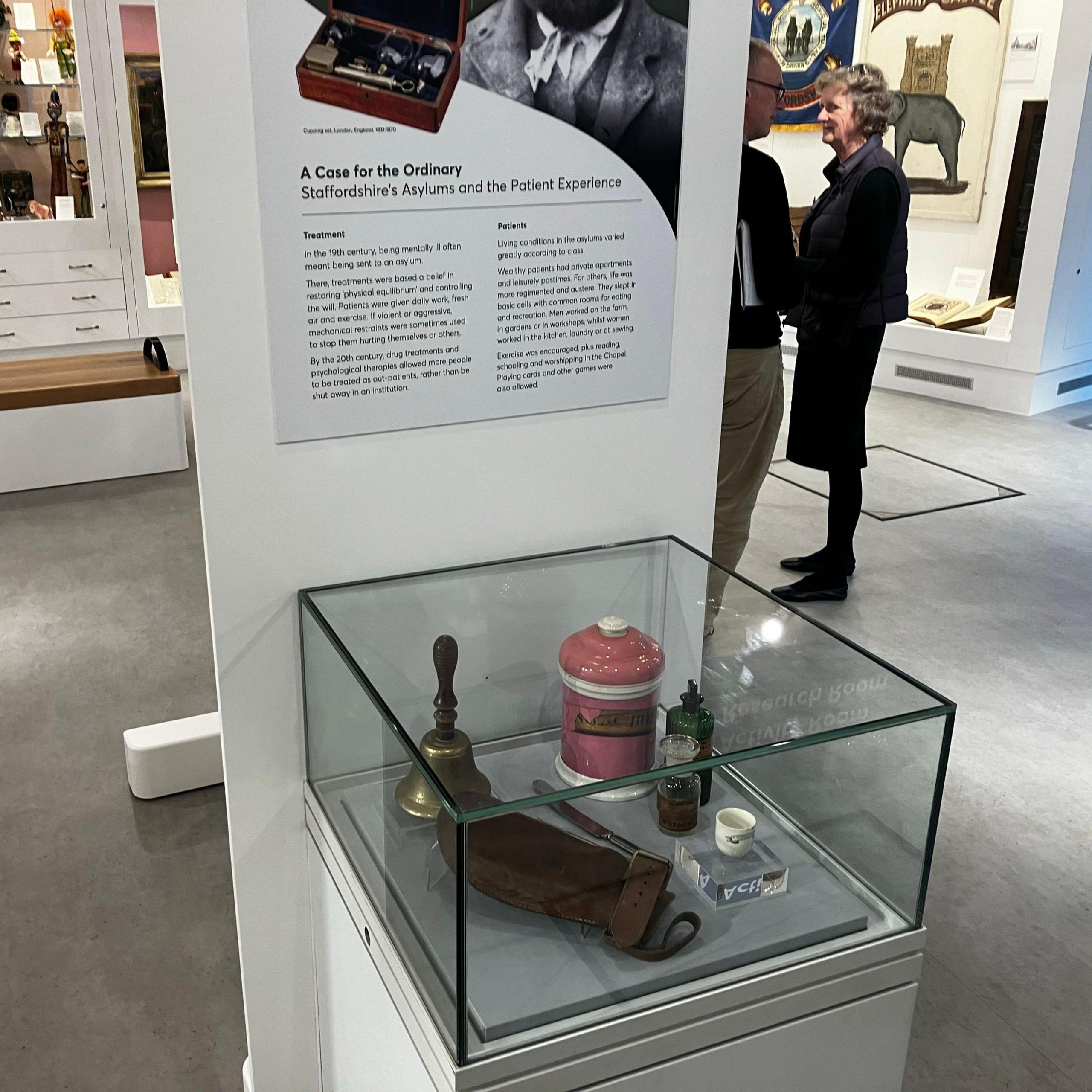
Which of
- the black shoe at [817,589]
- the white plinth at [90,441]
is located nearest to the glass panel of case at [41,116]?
the white plinth at [90,441]

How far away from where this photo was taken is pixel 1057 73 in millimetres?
6508

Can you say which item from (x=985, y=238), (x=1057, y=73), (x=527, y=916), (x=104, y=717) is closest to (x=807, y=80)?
(x=985, y=238)

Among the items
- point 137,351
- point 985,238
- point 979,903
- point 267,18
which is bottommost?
point 979,903

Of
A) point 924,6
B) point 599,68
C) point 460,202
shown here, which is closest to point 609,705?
point 460,202

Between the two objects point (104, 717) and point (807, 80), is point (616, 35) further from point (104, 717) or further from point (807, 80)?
point (807, 80)

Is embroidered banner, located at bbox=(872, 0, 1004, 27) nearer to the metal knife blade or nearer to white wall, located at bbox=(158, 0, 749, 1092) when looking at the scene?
white wall, located at bbox=(158, 0, 749, 1092)

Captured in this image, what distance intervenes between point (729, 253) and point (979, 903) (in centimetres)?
167

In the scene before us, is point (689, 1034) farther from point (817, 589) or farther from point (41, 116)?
point (41, 116)

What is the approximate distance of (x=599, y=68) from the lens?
5.15 ft

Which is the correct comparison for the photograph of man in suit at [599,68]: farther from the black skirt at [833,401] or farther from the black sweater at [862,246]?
the black skirt at [833,401]

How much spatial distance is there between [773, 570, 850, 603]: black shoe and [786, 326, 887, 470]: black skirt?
0.45 meters

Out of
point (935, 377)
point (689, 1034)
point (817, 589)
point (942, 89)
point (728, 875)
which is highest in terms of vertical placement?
point (942, 89)

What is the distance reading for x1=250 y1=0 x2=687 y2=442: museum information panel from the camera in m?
1.44

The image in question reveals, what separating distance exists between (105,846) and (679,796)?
1.85 m
